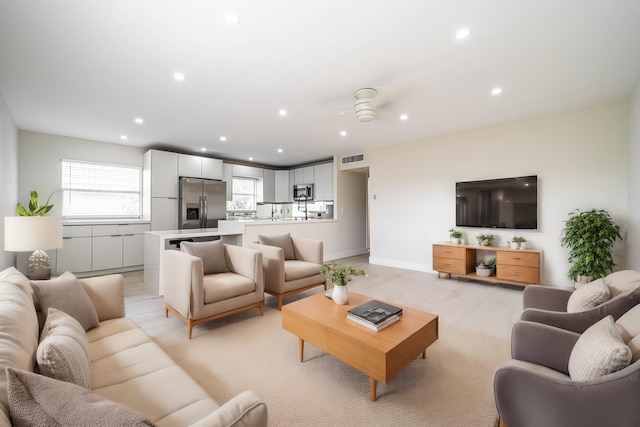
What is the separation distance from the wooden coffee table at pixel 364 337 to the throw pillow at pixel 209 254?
1.29 metres

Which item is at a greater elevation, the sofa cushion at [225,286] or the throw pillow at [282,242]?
the throw pillow at [282,242]

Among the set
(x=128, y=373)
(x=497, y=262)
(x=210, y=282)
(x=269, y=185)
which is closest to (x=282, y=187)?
(x=269, y=185)

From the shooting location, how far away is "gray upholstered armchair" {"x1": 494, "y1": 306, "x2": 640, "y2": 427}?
96cm

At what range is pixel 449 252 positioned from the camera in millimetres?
4586

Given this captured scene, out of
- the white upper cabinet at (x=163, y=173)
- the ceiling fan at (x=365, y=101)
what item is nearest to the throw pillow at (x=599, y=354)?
the ceiling fan at (x=365, y=101)

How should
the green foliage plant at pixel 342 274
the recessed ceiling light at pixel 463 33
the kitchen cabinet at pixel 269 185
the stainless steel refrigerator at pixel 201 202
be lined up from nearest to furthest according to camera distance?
1. the recessed ceiling light at pixel 463 33
2. the green foliage plant at pixel 342 274
3. the stainless steel refrigerator at pixel 201 202
4. the kitchen cabinet at pixel 269 185

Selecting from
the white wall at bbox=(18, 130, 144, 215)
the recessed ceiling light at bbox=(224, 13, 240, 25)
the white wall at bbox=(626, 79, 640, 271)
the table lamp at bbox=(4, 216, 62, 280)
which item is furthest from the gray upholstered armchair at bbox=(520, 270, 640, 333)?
the white wall at bbox=(18, 130, 144, 215)

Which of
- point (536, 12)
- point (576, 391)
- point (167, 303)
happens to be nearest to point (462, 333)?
point (576, 391)

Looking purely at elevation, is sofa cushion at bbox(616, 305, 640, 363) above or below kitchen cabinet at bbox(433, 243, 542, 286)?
above

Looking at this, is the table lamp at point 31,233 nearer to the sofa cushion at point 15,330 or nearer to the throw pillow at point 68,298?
the throw pillow at point 68,298

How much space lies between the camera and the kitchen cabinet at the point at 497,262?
3875 millimetres

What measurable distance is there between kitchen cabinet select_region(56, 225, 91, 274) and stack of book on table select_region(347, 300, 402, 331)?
16.8ft

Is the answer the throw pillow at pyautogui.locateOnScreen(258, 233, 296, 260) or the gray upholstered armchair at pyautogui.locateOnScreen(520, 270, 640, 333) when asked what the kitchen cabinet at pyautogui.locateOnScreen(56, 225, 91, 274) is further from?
the gray upholstered armchair at pyautogui.locateOnScreen(520, 270, 640, 333)

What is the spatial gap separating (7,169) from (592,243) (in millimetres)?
7391
